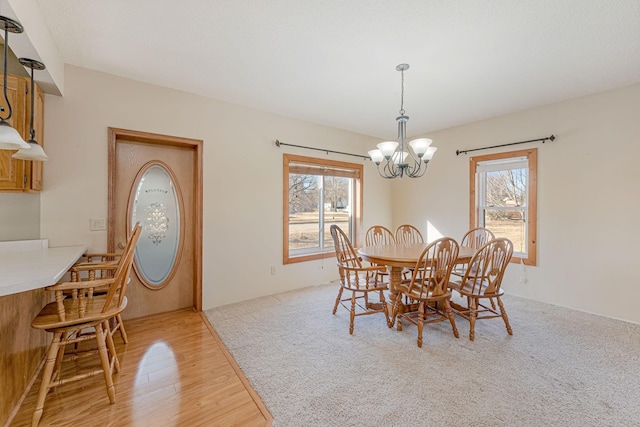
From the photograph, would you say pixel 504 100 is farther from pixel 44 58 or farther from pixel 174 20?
pixel 44 58

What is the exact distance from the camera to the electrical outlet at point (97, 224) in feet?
8.84

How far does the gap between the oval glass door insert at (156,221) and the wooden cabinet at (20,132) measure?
2.82ft

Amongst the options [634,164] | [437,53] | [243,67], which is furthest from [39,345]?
[634,164]

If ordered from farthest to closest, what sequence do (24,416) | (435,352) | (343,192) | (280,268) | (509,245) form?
(343,192), (280,268), (509,245), (435,352), (24,416)

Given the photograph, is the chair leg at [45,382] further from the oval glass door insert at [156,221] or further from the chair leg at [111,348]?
the oval glass door insert at [156,221]

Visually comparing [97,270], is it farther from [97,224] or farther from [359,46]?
[359,46]

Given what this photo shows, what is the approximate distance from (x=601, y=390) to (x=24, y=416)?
3668mm

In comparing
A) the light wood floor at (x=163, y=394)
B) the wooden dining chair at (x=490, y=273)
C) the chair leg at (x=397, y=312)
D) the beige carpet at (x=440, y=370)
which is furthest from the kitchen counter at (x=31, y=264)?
the wooden dining chair at (x=490, y=273)

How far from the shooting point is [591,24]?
2.01 metres

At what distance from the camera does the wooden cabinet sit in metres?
2.09

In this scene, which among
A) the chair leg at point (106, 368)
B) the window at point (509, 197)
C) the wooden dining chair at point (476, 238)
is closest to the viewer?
the chair leg at point (106, 368)

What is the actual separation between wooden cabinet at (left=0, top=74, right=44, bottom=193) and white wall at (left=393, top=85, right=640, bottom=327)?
5.20m

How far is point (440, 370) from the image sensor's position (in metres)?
2.09

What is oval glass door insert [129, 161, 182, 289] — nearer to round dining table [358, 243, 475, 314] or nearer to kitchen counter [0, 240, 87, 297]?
kitchen counter [0, 240, 87, 297]
